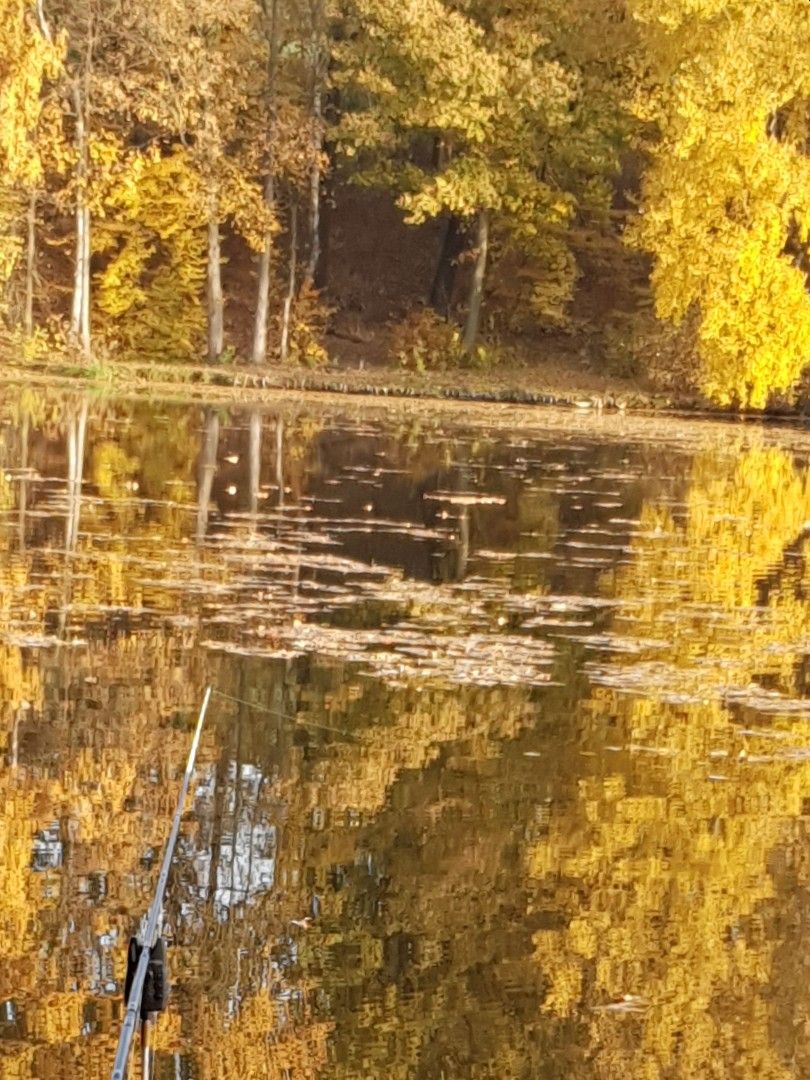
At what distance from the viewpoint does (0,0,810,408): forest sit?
126 ft

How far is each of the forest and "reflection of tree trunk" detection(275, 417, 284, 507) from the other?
24.2 ft

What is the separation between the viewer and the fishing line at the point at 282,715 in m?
9.88

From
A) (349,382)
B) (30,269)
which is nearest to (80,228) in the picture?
(30,269)

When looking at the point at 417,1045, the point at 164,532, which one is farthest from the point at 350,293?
the point at 417,1045

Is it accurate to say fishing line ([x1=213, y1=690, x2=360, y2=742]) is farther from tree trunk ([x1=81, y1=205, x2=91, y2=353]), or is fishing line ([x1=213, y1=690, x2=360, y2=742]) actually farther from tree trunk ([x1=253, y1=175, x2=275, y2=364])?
tree trunk ([x1=253, y1=175, x2=275, y2=364])

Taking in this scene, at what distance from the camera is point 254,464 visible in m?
23.5

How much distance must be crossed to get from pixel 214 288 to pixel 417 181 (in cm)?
543

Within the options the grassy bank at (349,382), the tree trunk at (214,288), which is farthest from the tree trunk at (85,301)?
the tree trunk at (214,288)

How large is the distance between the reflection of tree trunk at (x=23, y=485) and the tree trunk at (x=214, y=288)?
1429 cm

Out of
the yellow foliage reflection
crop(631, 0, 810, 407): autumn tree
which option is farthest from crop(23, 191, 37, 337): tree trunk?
the yellow foliage reflection

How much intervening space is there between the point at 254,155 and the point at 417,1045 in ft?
122

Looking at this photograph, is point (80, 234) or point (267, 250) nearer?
point (80, 234)

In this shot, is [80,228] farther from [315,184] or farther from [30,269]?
[315,184]

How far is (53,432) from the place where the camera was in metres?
25.9
